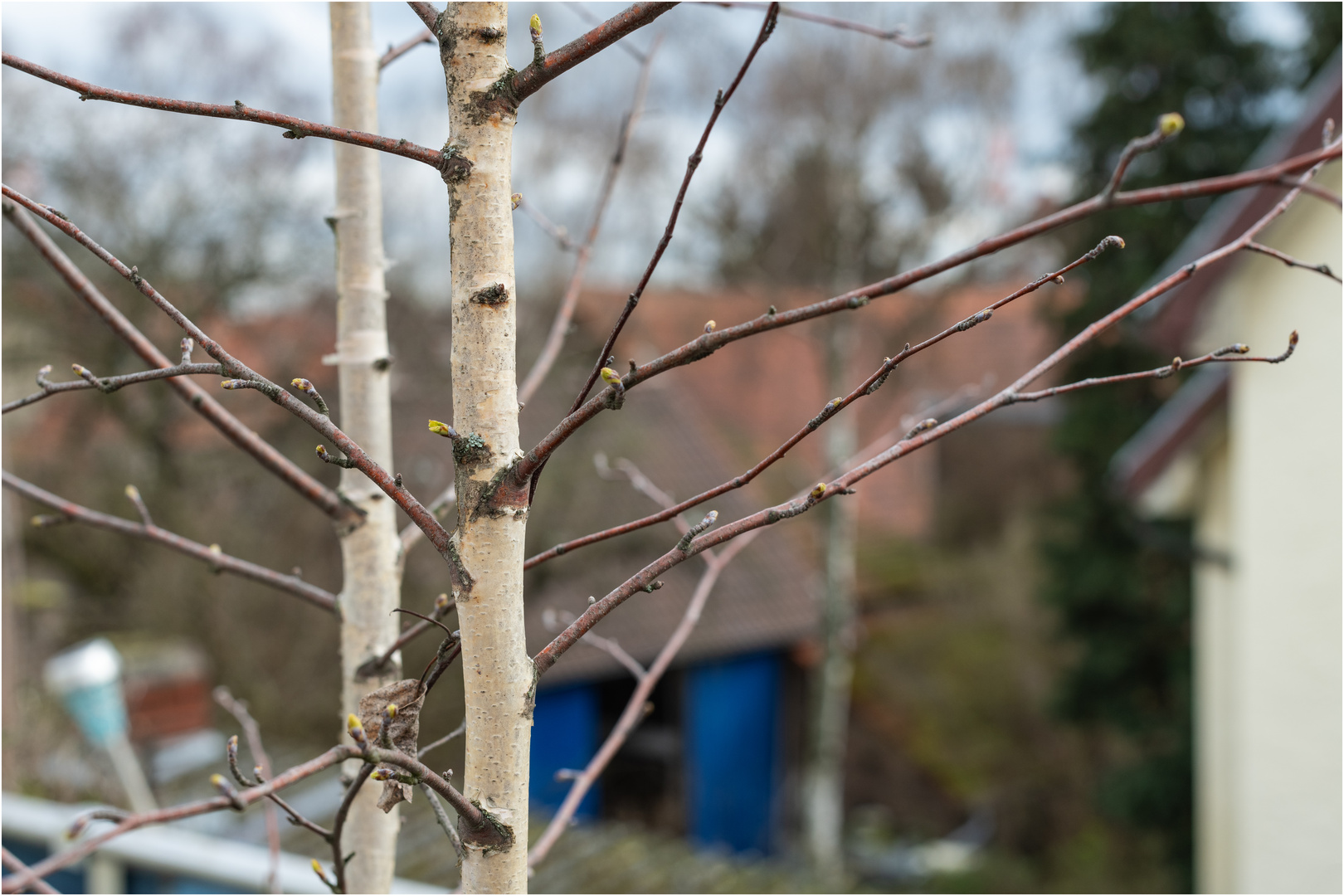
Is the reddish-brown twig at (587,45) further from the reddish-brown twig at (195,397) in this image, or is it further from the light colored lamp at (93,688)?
the light colored lamp at (93,688)

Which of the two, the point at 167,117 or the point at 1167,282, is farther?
the point at 167,117

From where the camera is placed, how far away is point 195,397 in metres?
1.15

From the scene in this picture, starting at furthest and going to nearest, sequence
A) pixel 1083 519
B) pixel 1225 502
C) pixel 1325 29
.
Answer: pixel 1083 519 → pixel 1325 29 → pixel 1225 502

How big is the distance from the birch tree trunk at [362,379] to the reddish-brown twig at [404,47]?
63 mm

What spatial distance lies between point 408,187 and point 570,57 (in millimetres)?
8757

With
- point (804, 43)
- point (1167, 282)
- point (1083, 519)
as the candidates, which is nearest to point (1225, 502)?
point (1083, 519)

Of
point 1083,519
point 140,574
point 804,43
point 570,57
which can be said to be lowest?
point 570,57

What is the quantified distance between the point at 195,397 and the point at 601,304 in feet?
32.6

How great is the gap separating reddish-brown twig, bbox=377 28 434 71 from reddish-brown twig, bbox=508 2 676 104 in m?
0.55

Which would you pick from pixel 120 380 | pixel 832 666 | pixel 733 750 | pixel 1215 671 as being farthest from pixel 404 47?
pixel 733 750

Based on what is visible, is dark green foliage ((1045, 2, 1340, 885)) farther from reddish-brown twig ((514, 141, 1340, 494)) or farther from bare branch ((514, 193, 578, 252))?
reddish-brown twig ((514, 141, 1340, 494))

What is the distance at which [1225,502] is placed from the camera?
495 cm

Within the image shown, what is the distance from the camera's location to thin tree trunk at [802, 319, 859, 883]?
9633 millimetres

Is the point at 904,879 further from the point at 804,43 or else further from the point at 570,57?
the point at 570,57
